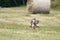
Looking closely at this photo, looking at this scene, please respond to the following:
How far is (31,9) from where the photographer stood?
16.2m

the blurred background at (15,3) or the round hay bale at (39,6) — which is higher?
the round hay bale at (39,6)

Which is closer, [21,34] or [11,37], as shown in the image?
[11,37]

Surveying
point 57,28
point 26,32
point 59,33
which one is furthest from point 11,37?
point 57,28

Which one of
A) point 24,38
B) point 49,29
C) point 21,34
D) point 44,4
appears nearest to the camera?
point 24,38

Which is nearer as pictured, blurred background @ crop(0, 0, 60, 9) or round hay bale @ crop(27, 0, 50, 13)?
round hay bale @ crop(27, 0, 50, 13)

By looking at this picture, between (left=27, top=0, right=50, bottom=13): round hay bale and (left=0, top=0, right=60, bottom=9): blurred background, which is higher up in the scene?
(left=27, top=0, right=50, bottom=13): round hay bale

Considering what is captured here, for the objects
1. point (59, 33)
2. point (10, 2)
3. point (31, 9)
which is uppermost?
point (59, 33)

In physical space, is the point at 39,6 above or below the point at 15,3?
above

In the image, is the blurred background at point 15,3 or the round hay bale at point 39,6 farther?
the blurred background at point 15,3

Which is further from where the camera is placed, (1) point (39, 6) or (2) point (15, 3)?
(2) point (15, 3)

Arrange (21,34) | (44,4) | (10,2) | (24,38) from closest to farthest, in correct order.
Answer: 1. (24,38)
2. (21,34)
3. (44,4)
4. (10,2)

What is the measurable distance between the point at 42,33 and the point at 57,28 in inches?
53.9

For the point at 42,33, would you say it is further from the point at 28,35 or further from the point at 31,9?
the point at 31,9

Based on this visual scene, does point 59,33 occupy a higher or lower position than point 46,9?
higher
